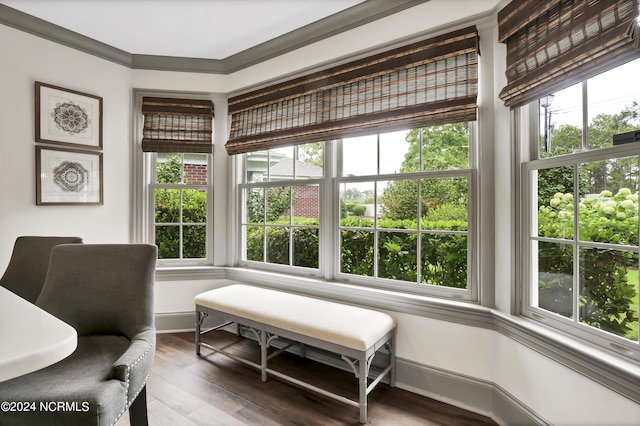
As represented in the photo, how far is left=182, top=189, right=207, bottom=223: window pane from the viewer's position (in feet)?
11.0

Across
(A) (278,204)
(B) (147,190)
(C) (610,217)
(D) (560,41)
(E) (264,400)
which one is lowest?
(E) (264,400)

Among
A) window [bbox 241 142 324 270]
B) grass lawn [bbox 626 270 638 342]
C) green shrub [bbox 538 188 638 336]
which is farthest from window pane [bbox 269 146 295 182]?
grass lawn [bbox 626 270 638 342]

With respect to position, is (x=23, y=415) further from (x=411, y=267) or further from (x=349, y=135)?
(x=349, y=135)

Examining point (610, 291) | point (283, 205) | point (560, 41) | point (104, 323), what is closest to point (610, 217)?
point (610, 291)

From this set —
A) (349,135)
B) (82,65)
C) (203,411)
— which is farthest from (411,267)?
(82,65)

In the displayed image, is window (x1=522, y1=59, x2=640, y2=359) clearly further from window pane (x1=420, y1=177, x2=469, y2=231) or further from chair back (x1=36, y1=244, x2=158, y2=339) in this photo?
chair back (x1=36, y1=244, x2=158, y2=339)

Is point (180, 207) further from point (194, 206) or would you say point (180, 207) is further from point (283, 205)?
point (283, 205)

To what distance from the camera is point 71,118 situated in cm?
281

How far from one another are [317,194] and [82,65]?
2.37 meters

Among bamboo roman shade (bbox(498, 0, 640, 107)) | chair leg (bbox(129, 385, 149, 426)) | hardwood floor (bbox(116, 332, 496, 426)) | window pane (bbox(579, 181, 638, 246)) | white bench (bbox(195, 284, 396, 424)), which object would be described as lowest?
hardwood floor (bbox(116, 332, 496, 426))

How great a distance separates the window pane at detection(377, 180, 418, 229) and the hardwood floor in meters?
1.14

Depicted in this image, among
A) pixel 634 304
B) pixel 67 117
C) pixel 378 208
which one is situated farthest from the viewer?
pixel 67 117

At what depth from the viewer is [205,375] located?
2406mm

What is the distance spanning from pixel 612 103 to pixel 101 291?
263 cm
